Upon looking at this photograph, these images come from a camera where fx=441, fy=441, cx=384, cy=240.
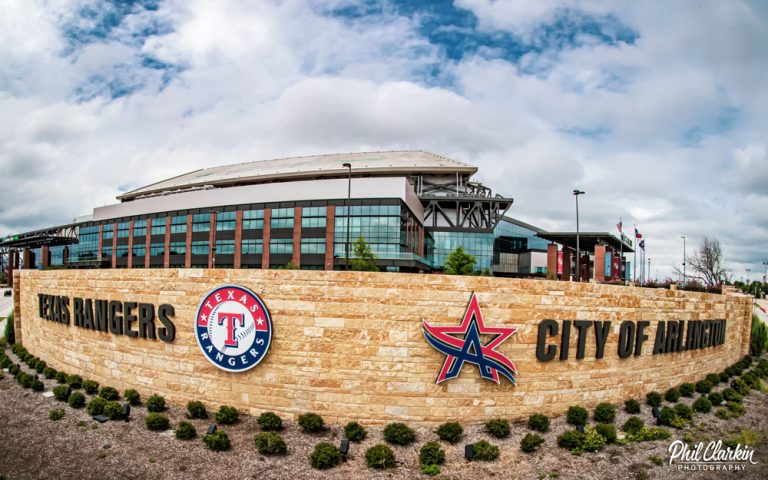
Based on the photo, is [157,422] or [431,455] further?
[157,422]

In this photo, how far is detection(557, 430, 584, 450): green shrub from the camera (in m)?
15.6

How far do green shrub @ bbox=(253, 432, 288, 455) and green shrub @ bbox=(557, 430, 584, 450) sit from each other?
964cm

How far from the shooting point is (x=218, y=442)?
15.3 metres

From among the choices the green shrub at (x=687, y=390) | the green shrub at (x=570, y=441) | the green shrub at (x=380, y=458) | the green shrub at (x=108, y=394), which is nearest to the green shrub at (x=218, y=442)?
the green shrub at (x=380, y=458)

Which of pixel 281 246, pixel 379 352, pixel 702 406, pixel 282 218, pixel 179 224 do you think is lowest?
pixel 702 406

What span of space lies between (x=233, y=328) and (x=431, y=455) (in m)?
8.75

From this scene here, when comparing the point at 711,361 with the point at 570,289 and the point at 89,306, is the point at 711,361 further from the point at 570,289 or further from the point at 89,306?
the point at 89,306

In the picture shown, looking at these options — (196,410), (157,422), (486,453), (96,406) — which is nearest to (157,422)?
(157,422)

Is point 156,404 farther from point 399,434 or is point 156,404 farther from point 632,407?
point 632,407

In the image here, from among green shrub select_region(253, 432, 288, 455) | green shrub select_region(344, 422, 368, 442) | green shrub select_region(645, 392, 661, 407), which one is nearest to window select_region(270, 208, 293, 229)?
green shrub select_region(253, 432, 288, 455)

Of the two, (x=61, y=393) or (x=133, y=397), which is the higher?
(x=133, y=397)

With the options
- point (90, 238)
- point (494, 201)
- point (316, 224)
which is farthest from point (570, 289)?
point (90, 238)

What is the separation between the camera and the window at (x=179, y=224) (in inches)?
2549

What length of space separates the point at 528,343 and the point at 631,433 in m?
5.06
